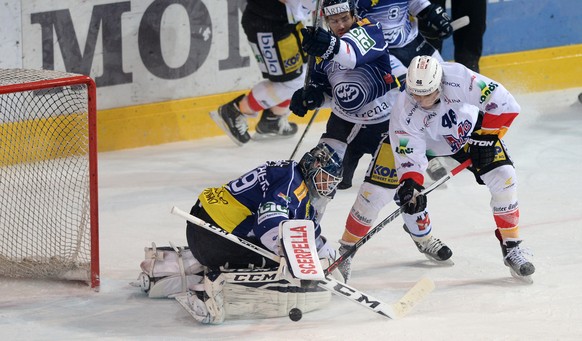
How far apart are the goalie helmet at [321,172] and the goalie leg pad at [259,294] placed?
35 cm

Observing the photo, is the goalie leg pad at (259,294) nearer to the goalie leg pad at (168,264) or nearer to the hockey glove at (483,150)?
the goalie leg pad at (168,264)

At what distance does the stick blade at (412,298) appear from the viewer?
4.57m

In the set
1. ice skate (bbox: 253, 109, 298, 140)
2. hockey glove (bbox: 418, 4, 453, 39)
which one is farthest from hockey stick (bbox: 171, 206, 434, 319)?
ice skate (bbox: 253, 109, 298, 140)

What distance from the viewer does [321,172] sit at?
458cm

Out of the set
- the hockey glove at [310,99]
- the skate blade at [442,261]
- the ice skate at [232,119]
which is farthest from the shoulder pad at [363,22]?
the ice skate at [232,119]

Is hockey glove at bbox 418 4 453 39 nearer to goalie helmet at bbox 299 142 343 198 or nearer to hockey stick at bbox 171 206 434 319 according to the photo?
goalie helmet at bbox 299 142 343 198

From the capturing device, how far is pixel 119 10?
681 cm

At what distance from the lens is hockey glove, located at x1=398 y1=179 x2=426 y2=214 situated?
15.5 ft

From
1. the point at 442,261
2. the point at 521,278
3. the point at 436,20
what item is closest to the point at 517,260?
the point at 521,278

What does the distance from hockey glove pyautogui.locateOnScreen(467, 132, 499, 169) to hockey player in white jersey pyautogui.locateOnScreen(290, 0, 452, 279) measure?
0.35 meters

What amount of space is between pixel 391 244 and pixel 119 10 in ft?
7.27

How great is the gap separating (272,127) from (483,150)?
252 centimetres

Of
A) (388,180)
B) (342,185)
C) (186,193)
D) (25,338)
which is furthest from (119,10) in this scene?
(25,338)

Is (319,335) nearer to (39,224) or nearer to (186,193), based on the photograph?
(39,224)
